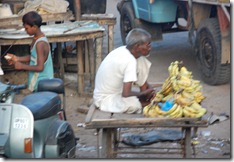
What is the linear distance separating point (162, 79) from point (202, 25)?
1232 mm

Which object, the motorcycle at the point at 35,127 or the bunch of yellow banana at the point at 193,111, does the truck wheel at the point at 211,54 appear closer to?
the bunch of yellow banana at the point at 193,111

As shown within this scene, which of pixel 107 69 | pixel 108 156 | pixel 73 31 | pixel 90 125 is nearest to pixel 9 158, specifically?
pixel 90 125

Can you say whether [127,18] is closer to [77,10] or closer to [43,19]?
[77,10]

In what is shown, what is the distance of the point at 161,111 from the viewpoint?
4613 mm

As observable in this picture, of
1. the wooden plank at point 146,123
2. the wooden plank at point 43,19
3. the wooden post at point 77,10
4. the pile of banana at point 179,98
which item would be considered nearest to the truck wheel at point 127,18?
the wooden post at point 77,10

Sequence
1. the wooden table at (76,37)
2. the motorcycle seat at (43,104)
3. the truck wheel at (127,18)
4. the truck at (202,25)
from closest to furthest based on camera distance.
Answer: the motorcycle seat at (43,104), the wooden table at (76,37), the truck at (202,25), the truck wheel at (127,18)

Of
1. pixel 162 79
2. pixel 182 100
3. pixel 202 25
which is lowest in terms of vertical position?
pixel 162 79

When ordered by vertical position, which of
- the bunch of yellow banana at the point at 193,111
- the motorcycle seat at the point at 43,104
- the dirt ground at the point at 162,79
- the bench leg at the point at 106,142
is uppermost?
the motorcycle seat at the point at 43,104

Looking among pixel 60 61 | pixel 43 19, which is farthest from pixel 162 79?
pixel 43 19

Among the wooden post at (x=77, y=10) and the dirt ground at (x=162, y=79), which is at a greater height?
the wooden post at (x=77, y=10)

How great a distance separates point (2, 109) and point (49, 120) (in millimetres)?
433

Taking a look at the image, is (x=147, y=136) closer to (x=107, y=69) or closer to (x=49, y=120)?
(x=107, y=69)

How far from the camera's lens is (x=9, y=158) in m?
4.23

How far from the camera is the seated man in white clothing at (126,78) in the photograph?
16.1 feet
